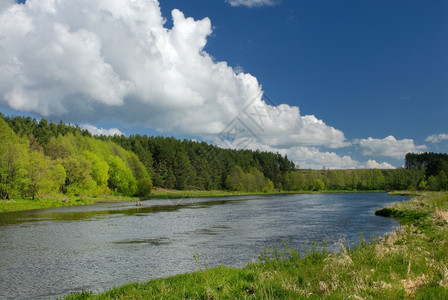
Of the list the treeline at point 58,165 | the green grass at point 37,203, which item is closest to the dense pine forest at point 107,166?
the treeline at point 58,165

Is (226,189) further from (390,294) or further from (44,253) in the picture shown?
(390,294)

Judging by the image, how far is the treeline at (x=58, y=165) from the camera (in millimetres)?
59844

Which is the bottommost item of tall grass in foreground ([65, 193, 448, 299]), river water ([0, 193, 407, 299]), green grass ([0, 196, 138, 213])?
green grass ([0, 196, 138, 213])

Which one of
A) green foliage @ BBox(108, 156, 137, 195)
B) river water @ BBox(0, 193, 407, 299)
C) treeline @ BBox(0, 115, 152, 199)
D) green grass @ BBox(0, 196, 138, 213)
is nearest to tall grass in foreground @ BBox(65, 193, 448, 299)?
river water @ BBox(0, 193, 407, 299)

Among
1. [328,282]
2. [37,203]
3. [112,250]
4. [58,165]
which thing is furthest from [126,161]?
[328,282]

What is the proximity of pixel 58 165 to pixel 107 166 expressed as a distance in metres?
23.5

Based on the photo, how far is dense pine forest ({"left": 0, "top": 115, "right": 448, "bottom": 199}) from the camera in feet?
208

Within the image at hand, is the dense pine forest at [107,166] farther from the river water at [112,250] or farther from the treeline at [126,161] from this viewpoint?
the river water at [112,250]

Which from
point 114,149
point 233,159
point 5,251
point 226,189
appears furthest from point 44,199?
point 233,159

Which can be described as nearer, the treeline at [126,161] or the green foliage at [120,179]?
the treeline at [126,161]

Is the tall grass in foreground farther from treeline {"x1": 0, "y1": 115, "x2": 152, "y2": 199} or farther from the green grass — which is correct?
treeline {"x1": 0, "y1": 115, "x2": 152, "y2": 199}

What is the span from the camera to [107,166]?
323ft

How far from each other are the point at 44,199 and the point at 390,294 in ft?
233

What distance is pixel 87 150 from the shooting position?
10338 centimetres
